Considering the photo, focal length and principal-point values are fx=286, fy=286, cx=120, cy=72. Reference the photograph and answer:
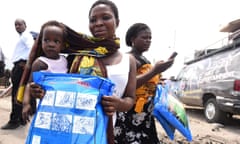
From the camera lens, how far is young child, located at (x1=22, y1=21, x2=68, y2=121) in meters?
1.37

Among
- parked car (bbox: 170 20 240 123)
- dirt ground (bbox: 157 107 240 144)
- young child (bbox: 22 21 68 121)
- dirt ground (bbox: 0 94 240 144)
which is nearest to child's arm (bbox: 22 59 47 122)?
young child (bbox: 22 21 68 121)

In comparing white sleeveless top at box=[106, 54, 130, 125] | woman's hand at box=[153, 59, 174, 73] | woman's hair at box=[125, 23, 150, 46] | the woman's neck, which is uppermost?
woman's hair at box=[125, 23, 150, 46]

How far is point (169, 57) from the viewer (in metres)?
1.98

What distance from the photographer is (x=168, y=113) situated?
2230 millimetres

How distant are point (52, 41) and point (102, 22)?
10.6 inches

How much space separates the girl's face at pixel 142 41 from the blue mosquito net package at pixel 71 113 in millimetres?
1144

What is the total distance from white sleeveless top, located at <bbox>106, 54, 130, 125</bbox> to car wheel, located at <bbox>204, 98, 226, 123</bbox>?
5.76m

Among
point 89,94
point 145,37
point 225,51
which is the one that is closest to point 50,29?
point 89,94

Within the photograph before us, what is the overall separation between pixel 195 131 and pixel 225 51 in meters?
2.08

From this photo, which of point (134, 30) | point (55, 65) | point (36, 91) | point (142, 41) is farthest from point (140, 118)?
point (36, 91)

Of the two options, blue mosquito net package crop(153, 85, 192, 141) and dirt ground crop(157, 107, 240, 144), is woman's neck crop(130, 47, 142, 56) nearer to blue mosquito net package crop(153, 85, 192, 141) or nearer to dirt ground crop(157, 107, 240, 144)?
blue mosquito net package crop(153, 85, 192, 141)

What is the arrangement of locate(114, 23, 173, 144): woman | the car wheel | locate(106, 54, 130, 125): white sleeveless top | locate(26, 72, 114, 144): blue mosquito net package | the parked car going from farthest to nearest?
1. the car wheel
2. the parked car
3. locate(114, 23, 173, 144): woman
4. locate(106, 54, 130, 125): white sleeveless top
5. locate(26, 72, 114, 144): blue mosquito net package

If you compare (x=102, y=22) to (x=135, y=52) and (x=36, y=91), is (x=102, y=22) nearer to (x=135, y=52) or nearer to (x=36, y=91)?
(x=36, y=91)

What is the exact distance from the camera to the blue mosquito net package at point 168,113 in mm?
2176
